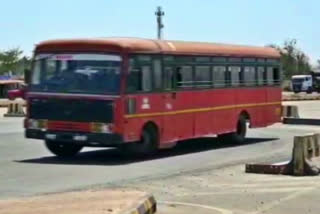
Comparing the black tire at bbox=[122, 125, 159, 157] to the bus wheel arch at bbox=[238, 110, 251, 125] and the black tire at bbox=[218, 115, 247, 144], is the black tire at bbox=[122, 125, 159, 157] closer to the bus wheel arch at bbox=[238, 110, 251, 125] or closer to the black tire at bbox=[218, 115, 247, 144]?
the black tire at bbox=[218, 115, 247, 144]

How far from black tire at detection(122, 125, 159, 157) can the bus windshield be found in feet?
5.43

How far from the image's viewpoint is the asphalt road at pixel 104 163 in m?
14.9

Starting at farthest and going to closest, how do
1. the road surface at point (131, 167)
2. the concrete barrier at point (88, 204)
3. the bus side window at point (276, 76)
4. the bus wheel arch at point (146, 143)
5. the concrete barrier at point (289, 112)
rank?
the concrete barrier at point (289, 112), the bus side window at point (276, 76), the bus wheel arch at point (146, 143), the road surface at point (131, 167), the concrete barrier at point (88, 204)

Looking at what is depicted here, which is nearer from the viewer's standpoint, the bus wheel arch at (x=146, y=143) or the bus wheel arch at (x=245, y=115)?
the bus wheel arch at (x=146, y=143)

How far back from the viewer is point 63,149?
20578 mm

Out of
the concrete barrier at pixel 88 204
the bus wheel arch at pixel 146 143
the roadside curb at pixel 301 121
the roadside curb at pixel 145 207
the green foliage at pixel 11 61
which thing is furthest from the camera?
the green foliage at pixel 11 61

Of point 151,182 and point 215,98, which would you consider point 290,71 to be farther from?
point 151,182

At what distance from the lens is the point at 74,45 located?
63.5ft

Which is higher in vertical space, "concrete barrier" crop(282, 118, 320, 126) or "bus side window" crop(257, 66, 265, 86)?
"bus side window" crop(257, 66, 265, 86)

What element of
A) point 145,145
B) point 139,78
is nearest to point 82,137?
point 145,145

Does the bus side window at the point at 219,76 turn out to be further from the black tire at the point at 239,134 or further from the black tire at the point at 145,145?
the black tire at the point at 145,145

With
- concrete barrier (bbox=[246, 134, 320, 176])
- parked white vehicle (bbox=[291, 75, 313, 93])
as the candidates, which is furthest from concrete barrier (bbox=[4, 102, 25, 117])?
parked white vehicle (bbox=[291, 75, 313, 93])

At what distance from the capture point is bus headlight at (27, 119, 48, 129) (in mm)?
19500

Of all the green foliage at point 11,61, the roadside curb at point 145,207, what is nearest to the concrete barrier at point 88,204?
the roadside curb at point 145,207
